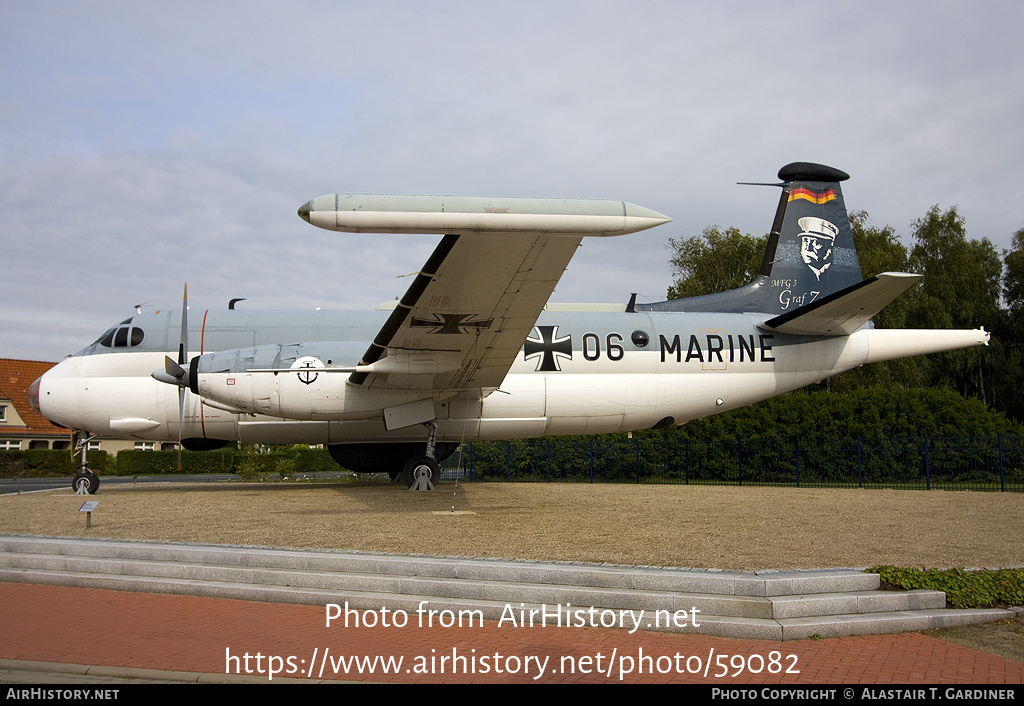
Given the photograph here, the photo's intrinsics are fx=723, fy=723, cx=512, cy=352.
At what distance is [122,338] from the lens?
1631cm

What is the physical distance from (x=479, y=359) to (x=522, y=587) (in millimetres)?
7857

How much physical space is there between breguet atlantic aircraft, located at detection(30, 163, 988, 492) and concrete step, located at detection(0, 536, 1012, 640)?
522 cm

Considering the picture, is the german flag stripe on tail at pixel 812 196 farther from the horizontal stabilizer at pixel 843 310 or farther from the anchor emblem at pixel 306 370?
the anchor emblem at pixel 306 370

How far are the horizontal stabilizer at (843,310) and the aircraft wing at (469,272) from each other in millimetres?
7325

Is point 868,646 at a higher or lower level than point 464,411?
lower

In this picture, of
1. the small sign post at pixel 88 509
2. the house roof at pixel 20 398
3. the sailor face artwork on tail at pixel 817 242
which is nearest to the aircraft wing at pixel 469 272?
the small sign post at pixel 88 509

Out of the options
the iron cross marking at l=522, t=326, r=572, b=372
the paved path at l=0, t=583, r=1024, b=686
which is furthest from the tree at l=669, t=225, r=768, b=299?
the paved path at l=0, t=583, r=1024, b=686

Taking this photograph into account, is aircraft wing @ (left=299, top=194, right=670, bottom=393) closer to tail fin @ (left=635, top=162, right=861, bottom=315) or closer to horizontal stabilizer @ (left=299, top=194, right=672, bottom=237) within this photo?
horizontal stabilizer @ (left=299, top=194, right=672, bottom=237)

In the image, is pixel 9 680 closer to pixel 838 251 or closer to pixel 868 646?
pixel 868 646

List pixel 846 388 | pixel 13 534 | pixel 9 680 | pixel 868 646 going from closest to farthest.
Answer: pixel 9 680 → pixel 868 646 → pixel 13 534 → pixel 846 388

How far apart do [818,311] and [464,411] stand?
27.9 ft

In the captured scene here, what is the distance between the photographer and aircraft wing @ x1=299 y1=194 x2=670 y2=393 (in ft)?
26.7

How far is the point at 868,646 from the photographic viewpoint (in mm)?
5605
